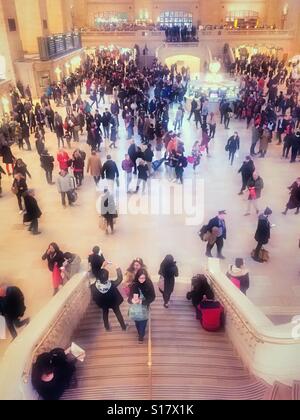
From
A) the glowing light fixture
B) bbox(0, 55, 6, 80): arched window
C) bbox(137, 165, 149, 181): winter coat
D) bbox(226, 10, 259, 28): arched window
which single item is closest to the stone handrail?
bbox(226, 10, 259, 28): arched window

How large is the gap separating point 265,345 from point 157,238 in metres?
4.03

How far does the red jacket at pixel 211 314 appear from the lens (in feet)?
16.1

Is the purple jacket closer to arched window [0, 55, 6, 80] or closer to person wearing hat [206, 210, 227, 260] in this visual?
person wearing hat [206, 210, 227, 260]

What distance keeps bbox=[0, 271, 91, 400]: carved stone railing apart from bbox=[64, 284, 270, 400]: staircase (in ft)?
0.99

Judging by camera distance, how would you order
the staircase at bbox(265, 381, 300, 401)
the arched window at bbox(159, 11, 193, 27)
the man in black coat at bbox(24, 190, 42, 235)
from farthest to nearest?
1. the arched window at bbox(159, 11, 193, 27)
2. the man in black coat at bbox(24, 190, 42, 235)
3. the staircase at bbox(265, 381, 300, 401)

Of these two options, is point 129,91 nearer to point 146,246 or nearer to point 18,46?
point 18,46

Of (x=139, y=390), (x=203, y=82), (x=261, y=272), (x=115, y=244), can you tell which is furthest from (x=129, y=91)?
(x=139, y=390)

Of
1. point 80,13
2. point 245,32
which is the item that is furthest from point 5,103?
point 80,13

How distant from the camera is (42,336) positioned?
394 centimetres

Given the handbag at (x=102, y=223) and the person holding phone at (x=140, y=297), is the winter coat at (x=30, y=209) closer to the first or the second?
the handbag at (x=102, y=223)

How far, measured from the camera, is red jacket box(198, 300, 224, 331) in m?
4.91

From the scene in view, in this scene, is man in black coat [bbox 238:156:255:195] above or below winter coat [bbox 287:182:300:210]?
above

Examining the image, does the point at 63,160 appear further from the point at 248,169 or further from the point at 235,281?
the point at 235,281

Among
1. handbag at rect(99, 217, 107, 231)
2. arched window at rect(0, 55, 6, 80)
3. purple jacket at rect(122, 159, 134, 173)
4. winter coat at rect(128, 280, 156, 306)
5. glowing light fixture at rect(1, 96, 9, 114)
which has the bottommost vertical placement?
handbag at rect(99, 217, 107, 231)
